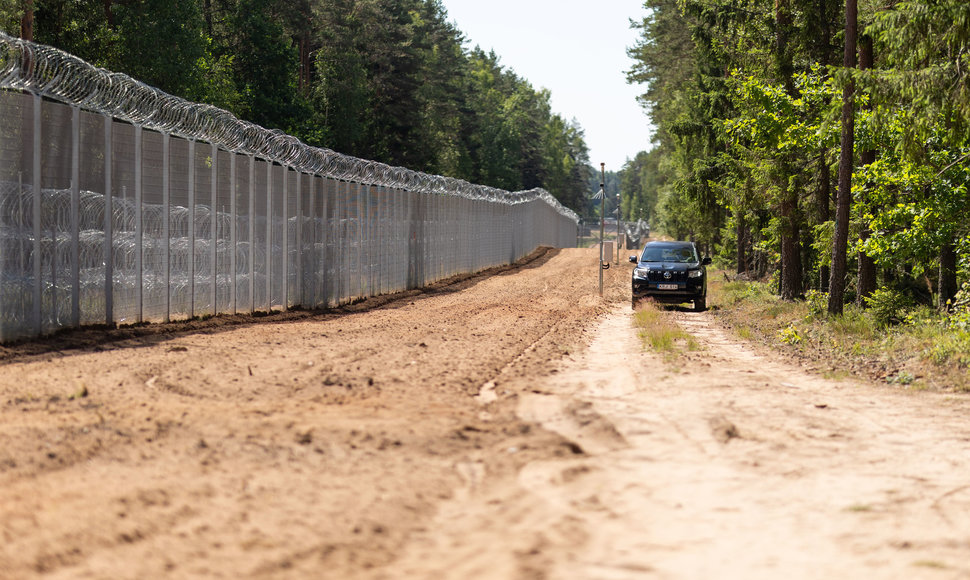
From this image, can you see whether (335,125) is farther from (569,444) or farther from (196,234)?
(569,444)

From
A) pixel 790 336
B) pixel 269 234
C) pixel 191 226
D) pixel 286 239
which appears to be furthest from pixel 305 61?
pixel 790 336

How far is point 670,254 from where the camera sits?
2620 cm

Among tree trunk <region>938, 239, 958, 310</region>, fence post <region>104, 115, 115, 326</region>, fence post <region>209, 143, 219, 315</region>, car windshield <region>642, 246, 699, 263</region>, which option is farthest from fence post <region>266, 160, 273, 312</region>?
tree trunk <region>938, 239, 958, 310</region>

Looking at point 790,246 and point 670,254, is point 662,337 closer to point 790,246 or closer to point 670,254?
point 670,254

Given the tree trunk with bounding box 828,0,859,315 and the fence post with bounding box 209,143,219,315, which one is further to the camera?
the tree trunk with bounding box 828,0,859,315

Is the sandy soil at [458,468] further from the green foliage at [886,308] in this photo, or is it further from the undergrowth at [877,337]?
the green foliage at [886,308]

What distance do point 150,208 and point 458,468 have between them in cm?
1014

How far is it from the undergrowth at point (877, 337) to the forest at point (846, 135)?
52 centimetres

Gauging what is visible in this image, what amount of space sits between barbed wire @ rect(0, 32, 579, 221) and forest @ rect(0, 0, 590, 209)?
1509 cm

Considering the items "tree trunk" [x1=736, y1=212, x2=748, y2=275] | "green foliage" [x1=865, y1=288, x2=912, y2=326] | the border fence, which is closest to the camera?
the border fence

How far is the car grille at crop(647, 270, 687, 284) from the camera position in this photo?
25.2 meters

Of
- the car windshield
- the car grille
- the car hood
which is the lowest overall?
the car grille

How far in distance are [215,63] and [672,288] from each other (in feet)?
131

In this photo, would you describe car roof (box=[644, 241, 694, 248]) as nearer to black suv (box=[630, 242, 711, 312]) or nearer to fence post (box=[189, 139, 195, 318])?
black suv (box=[630, 242, 711, 312])
